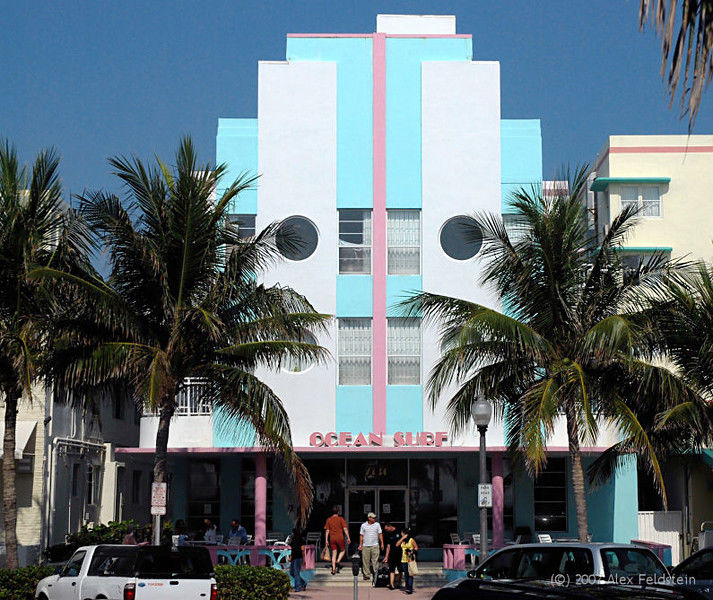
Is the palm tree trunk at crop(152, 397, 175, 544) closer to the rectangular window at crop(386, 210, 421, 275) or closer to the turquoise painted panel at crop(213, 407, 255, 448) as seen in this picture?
the turquoise painted panel at crop(213, 407, 255, 448)

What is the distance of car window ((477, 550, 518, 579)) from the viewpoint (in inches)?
576

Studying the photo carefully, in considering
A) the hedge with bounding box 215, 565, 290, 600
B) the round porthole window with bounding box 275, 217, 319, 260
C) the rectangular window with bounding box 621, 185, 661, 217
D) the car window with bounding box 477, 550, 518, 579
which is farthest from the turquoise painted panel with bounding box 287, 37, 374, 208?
the car window with bounding box 477, 550, 518, 579

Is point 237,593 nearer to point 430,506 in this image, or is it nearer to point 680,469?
point 430,506

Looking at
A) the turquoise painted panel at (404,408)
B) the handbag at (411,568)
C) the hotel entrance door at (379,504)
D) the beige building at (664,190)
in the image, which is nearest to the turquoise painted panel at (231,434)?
the turquoise painted panel at (404,408)

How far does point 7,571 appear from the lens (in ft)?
60.3

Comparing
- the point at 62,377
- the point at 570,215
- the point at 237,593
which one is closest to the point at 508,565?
the point at 237,593

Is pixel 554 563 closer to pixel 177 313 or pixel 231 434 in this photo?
pixel 177 313

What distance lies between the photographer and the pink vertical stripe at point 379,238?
2733 centimetres

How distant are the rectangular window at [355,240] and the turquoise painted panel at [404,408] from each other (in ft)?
10.8

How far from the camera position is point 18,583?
1833 centimetres

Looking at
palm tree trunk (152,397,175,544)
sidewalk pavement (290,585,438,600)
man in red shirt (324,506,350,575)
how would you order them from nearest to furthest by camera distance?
palm tree trunk (152,397,175,544) < sidewalk pavement (290,585,438,600) < man in red shirt (324,506,350,575)

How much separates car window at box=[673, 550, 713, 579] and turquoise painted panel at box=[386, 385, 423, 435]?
34.3 ft

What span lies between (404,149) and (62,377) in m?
12.6

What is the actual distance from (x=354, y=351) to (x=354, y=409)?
1.55 m
